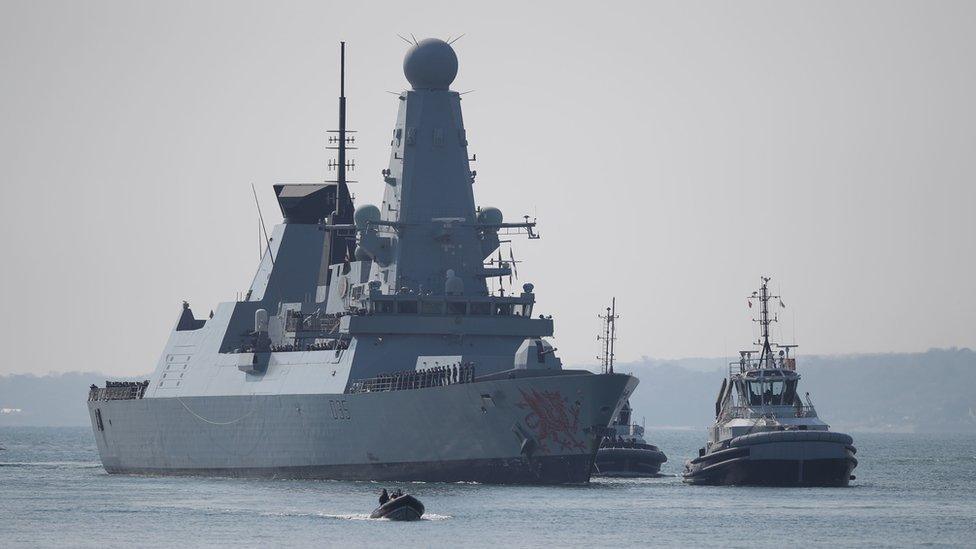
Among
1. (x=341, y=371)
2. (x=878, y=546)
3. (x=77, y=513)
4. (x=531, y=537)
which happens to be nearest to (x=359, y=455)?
(x=341, y=371)

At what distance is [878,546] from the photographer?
1586 inches

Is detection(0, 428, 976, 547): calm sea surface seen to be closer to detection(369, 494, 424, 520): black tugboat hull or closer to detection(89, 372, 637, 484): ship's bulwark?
detection(369, 494, 424, 520): black tugboat hull

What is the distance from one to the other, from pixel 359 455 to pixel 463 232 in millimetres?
8553

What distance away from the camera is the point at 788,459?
182ft

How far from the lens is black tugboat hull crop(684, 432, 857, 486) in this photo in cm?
5550

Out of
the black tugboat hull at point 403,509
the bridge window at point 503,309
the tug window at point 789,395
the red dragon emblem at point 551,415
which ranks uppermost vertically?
the bridge window at point 503,309

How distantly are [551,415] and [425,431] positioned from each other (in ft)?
15.1

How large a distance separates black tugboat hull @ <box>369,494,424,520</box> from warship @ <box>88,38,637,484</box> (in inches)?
261

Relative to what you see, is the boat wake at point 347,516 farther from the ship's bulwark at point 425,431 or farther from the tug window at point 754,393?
the tug window at point 754,393

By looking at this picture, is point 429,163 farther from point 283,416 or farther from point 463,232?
point 283,416

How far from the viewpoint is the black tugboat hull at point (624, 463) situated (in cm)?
6775

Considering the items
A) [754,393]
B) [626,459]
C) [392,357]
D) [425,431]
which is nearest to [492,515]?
[425,431]

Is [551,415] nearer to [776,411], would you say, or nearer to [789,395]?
[776,411]

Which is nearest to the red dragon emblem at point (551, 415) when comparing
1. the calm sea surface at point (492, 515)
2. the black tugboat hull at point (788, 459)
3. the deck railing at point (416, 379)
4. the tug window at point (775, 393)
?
the calm sea surface at point (492, 515)
